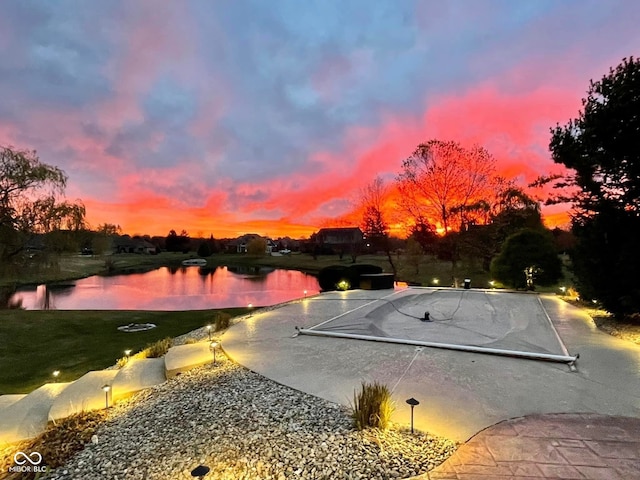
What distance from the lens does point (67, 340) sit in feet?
24.2

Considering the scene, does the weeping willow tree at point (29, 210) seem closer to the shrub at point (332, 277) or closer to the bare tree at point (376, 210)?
the shrub at point (332, 277)

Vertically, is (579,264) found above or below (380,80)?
below

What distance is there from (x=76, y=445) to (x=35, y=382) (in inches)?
141

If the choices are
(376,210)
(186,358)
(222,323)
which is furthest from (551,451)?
(376,210)

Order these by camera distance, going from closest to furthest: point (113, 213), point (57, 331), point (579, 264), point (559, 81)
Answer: point (579, 264), point (57, 331), point (559, 81), point (113, 213)

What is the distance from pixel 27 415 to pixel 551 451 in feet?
15.6

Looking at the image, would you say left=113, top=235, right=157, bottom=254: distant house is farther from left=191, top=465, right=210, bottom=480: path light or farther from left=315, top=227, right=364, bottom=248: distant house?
left=191, top=465, right=210, bottom=480: path light

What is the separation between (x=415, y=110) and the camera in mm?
10992

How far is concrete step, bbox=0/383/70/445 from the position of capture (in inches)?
118

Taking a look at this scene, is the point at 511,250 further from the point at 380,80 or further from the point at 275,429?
the point at 275,429

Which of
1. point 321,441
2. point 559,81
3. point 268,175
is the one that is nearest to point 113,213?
point 268,175

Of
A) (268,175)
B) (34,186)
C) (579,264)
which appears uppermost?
→ (268,175)

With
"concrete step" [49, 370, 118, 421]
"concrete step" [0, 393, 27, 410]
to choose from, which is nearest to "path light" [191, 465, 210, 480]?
"concrete step" [49, 370, 118, 421]

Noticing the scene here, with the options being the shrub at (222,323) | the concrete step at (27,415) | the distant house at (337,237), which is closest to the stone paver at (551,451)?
the concrete step at (27,415)
